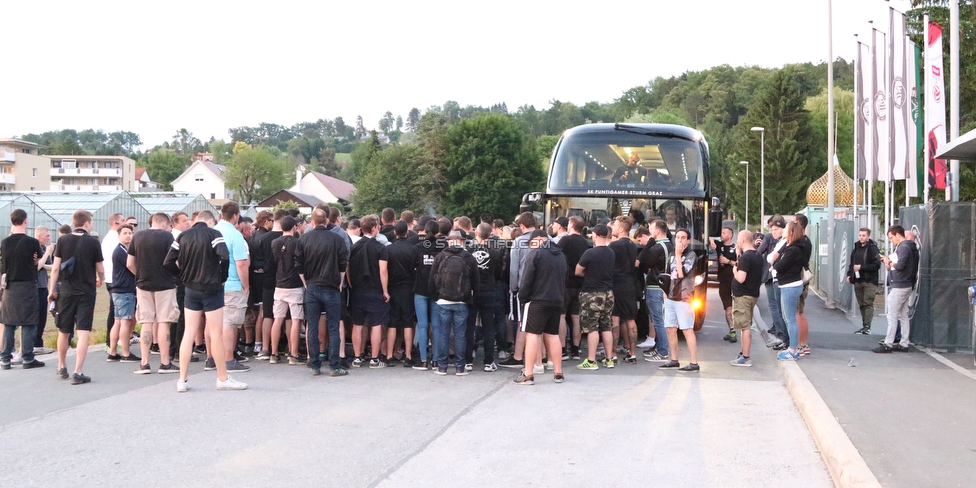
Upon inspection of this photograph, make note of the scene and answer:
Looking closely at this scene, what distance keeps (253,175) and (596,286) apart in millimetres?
111905

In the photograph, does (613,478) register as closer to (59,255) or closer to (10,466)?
(10,466)

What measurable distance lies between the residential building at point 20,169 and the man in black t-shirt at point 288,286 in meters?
102

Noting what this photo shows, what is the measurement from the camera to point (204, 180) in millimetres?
127062

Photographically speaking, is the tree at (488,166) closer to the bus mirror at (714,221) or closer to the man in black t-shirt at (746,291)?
the bus mirror at (714,221)

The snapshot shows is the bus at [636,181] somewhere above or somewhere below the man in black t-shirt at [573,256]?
above

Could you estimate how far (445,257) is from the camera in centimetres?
1045

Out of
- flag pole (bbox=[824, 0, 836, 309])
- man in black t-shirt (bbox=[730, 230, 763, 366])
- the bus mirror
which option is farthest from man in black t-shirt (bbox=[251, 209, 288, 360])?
flag pole (bbox=[824, 0, 836, 309])

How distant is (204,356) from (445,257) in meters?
4.03

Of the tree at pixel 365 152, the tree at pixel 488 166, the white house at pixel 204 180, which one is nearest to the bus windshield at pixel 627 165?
the tree at pixel 488 166

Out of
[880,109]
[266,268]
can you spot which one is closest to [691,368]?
[266,268]

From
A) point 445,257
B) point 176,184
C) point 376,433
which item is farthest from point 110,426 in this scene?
point 176,184

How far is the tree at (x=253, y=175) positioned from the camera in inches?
4592

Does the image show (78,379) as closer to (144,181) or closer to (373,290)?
(373,290)

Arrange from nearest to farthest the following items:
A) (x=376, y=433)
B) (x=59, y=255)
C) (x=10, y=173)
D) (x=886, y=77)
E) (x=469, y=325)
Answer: (x=376, y=433) → (x=59, y=255) → (x=469, y=325) → (x=886, y=77) → (x=10, y=173)
